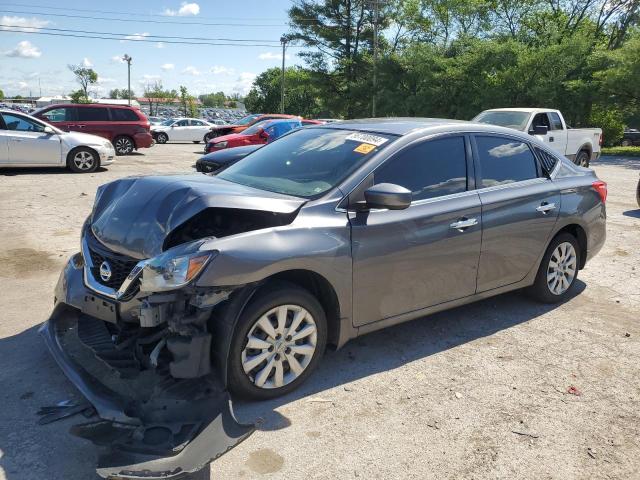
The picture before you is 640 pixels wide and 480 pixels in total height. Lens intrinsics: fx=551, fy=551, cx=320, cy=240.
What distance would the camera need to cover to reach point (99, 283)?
3.45 metres

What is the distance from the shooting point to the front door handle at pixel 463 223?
4.14 meters

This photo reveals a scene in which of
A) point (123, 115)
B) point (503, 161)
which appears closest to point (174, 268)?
point (503, 161)

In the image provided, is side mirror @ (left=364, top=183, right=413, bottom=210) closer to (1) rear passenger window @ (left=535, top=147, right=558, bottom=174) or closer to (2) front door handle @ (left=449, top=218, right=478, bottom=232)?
(2) front door handle @ (left=449, top=218, right=478, bottom=232)

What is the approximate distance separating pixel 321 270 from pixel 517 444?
4.92 feet

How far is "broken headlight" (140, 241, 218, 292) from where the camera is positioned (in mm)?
2977

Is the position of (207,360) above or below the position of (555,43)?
below

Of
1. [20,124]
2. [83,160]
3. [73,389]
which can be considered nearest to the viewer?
[73,389]

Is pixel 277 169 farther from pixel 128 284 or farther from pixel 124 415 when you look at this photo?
pixel 124 415

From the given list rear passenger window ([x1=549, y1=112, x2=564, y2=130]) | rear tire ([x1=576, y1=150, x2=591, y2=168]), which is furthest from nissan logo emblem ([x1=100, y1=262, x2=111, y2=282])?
rear tire ([x1=576, y1=150, x2=591, y2=168])

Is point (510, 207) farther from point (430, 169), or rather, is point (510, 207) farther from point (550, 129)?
point (550, 129)

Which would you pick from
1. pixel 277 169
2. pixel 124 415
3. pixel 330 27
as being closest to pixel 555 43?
pixel 330 27

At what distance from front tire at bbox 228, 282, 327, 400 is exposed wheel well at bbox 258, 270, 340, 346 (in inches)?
3.4

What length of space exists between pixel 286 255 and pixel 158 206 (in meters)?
0.86

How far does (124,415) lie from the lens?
2877mm
